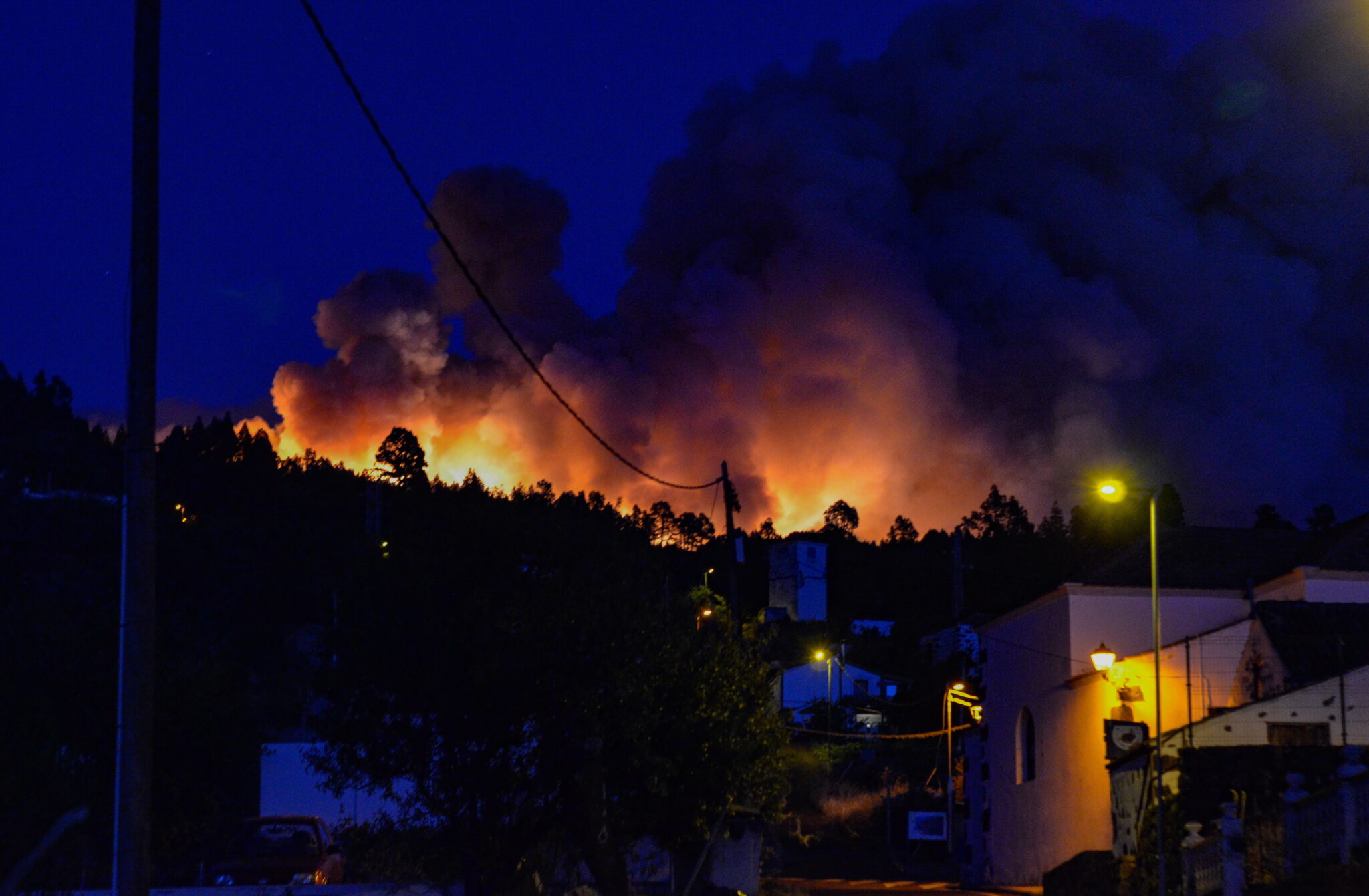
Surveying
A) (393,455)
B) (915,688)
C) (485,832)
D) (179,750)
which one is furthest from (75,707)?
(393,455)

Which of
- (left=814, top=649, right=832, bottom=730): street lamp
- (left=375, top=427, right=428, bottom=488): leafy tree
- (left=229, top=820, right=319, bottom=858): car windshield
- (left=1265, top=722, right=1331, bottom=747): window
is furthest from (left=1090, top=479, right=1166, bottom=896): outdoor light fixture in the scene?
(left=375, top=427, right=428, bottom=488): leafy tree

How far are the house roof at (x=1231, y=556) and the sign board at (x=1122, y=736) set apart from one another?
6.76 metres

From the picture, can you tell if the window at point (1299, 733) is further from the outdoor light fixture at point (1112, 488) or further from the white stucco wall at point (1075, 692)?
the outdoor light fixture at point (1112, 488)

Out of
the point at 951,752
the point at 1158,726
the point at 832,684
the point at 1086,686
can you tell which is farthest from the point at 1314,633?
the point at 832,684

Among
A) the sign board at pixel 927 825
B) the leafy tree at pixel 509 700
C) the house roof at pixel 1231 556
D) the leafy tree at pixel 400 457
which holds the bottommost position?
the sign board at pixel 927 825

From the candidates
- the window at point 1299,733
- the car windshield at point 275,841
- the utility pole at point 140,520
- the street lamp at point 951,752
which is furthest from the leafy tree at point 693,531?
the utility pole at point 140,520

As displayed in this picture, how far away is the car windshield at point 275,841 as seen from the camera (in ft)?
74.4

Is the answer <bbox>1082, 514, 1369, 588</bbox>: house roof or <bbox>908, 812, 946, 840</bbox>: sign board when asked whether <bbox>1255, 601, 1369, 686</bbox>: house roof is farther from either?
<bbox>908, 812, 946, 840</bbox>: sign board

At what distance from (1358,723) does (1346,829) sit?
33.3ft

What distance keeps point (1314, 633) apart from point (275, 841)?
887 inches

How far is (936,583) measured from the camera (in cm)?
9775

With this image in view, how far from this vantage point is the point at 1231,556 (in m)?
38.6

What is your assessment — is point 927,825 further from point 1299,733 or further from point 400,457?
point 400,457

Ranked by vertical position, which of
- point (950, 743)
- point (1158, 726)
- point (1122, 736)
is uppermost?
point (1158, 726)
